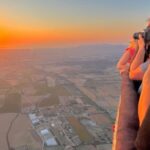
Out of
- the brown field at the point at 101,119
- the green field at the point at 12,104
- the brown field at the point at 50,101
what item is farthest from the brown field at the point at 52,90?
the brown field at the point at 101,119

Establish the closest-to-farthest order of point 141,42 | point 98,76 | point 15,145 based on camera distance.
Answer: point 141,42, point 15,145, point 98,76

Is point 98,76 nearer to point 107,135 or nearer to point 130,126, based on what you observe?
point 107,135

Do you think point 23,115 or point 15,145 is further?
point 23,115

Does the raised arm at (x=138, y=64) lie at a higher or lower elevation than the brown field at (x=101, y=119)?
higher

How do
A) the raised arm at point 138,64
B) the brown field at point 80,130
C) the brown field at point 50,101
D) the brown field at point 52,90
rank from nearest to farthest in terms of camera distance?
1. the raised arm at point 138,64
2. the brown field at point 80,130
3. the brown field at point 50,101
4. the brown field at point 52,90

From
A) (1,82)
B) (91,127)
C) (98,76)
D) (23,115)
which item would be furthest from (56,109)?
(98,76)

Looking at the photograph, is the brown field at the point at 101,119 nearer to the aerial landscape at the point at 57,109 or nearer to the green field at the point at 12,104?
the aerial landscape at the point at 57,109

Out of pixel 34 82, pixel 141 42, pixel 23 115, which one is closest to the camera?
pixel 141 42

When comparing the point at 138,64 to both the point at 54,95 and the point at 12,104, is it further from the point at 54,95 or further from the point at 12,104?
the point at 54,95

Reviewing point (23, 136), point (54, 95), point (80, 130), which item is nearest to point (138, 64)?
point (23, 136)
